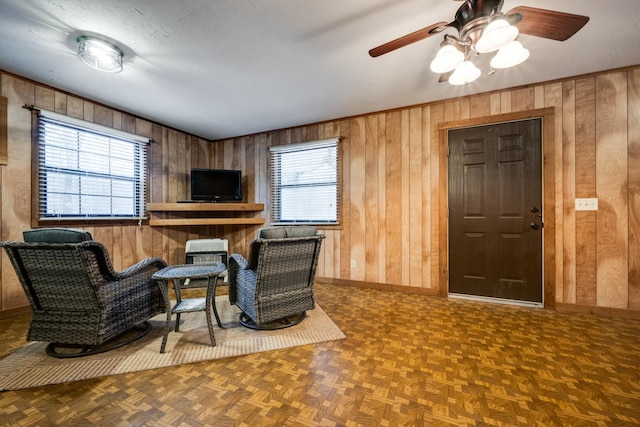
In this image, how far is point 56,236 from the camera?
1721mm

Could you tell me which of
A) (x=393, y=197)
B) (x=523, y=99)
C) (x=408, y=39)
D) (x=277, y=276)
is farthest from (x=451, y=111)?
(x=277, y=276)

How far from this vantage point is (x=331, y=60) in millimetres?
2354

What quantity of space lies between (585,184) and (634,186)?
35 cm

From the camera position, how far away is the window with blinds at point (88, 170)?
278 cm

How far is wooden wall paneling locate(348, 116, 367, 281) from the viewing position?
144 inches

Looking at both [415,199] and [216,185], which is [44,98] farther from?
[415,199]

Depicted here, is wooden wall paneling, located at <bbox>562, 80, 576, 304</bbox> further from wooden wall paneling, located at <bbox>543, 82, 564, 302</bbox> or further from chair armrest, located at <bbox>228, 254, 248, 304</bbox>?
chair armrest, located at <bbox>228, 254, 248, 304</bbox>

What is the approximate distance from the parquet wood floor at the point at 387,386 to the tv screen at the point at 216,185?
2.44m

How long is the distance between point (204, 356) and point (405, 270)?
8.22 ft

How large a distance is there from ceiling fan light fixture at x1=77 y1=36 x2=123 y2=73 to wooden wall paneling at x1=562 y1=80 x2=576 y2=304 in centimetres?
431

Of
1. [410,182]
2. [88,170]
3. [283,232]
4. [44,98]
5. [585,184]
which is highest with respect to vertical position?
[44,98]

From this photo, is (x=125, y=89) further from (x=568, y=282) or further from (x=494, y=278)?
(x=568, y=282)

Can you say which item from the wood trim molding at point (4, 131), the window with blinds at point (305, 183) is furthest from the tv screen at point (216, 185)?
the wood trim molding at point (4, 131)

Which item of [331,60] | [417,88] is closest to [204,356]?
[331,60]
